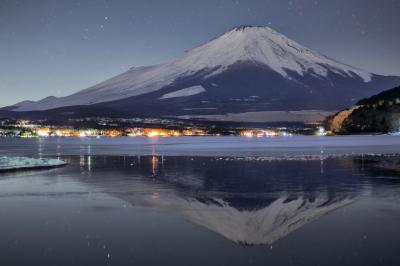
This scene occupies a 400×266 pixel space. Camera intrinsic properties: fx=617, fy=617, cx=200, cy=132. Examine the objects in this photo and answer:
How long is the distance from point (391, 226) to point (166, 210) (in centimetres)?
651

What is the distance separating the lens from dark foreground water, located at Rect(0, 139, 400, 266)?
40.3 ft

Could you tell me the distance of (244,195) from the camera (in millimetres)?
21922

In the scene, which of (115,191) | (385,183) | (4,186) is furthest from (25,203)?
(385,183)

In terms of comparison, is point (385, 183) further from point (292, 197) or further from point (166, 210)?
point (166, 210)

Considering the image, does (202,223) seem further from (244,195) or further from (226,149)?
(226,149)

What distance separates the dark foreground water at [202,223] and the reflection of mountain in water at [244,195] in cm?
4

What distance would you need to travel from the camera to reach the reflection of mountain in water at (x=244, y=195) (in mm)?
Result: 15711

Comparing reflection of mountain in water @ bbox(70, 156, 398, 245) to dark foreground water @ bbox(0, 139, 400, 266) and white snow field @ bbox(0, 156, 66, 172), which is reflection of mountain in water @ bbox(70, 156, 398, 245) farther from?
white snow field @ bbox(0, 156, 66, 172)

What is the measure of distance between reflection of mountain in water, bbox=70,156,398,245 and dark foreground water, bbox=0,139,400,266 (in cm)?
4

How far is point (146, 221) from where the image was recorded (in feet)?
53.8

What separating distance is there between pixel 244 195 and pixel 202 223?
6.11 m

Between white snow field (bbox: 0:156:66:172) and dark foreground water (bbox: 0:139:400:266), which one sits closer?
dark foreground water (bbox: 0:139:400:266)

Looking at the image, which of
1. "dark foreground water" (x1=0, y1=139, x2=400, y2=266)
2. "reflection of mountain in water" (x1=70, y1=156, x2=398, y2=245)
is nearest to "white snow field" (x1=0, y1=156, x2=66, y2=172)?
"reflection of mountain in water" (x1=70, y1=156, x2=398, y2=245)

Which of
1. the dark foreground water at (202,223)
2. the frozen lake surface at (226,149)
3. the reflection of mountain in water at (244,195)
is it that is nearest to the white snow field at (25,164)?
the reflection of mountain in water at (244,195)
